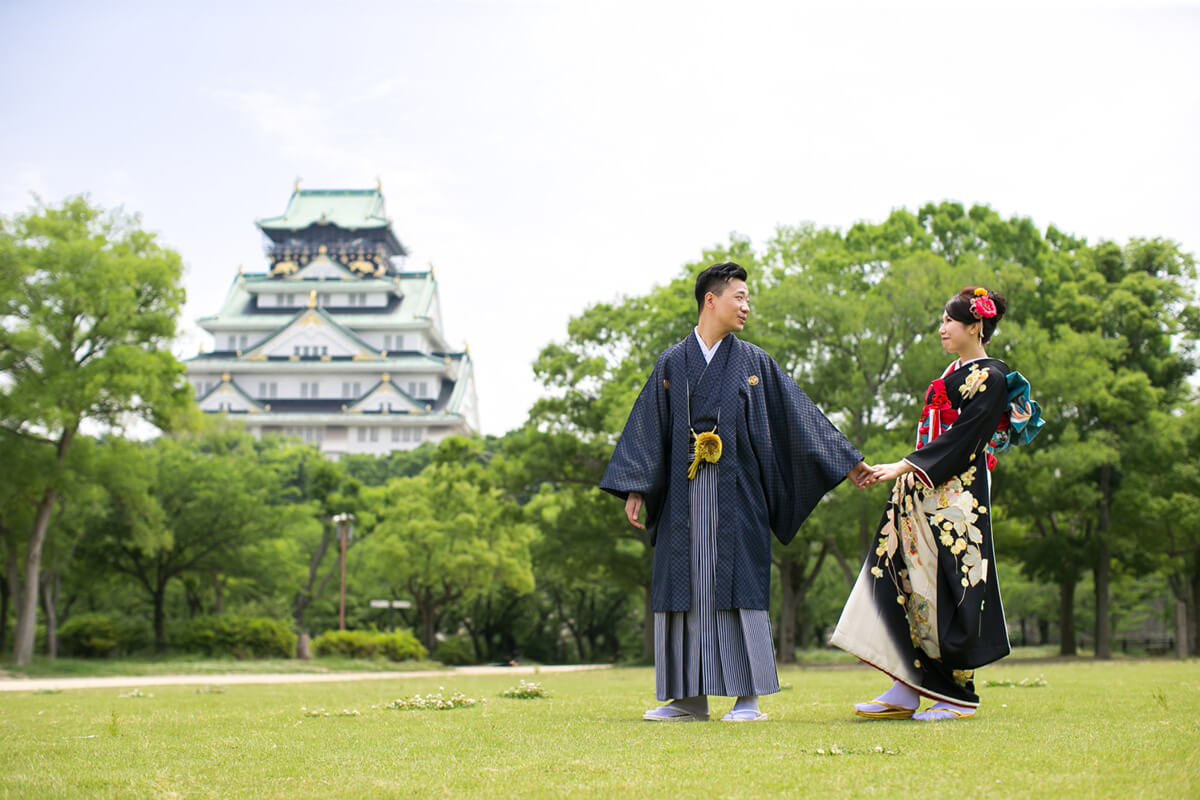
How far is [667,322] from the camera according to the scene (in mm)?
20516

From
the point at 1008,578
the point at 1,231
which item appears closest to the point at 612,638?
the point at 1008,578

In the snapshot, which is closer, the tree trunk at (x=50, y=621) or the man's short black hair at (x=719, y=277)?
the man's short black hair at (x=719, y=277)

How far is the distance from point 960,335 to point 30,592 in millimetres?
18535

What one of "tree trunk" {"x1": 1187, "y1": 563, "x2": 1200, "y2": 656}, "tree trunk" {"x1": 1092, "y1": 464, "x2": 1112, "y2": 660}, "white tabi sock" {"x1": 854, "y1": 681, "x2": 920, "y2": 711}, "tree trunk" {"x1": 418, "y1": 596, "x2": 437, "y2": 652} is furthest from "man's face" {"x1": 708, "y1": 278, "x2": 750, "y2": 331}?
"tree trunk" {"x1": 418, "y1": 596, "x2": 437, "y2": 652}

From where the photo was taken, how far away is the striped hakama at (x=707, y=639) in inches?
174

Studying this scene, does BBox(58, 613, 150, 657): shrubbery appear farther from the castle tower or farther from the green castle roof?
the green castle roof

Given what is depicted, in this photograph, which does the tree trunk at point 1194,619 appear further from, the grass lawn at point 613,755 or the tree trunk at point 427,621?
the grass lawn at point 613,755

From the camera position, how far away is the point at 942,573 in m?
4.52

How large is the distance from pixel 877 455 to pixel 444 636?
2916 centimetres

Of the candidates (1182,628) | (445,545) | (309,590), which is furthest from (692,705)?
(309,590)

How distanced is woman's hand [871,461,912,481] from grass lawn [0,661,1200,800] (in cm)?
99

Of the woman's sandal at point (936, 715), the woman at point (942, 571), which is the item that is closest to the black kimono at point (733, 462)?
the woman at point (942, 571)

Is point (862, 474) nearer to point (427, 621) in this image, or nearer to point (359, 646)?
point (359, 646)

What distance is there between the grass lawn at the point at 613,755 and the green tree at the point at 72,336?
48.1 feet
